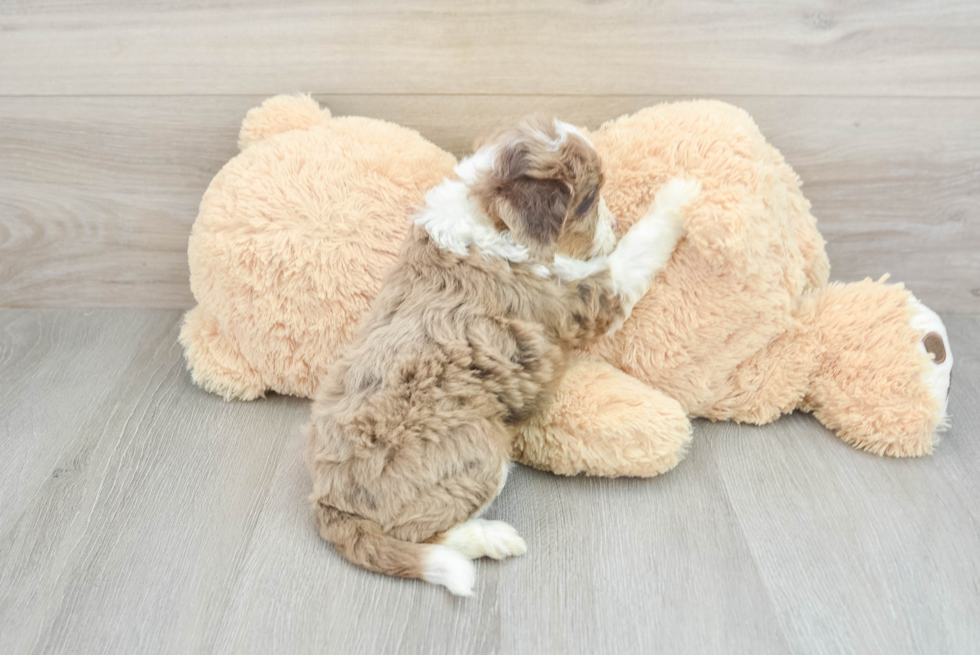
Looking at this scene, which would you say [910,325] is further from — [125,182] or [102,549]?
[125,182]

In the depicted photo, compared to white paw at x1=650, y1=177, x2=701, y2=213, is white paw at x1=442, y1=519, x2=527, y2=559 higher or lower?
white paw at x1=650, y1=177, x2=701, y2=213

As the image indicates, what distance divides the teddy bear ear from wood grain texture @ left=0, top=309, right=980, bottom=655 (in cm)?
80

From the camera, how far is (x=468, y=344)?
152 cm

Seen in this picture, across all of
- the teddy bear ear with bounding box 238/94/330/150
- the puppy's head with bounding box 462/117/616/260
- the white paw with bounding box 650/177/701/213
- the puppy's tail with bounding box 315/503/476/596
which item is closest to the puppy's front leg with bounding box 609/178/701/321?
the white paw with bounding box 650/177/701/213

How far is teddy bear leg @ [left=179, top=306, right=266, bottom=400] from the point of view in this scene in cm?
200

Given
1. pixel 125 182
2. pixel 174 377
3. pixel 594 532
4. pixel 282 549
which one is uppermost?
pixel 125 182

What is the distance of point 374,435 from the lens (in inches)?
56.7

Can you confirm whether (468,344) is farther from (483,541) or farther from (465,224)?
(483,541)

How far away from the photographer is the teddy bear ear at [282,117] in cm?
199

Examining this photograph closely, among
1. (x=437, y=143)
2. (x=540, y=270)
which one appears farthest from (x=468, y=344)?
(x=437, y=143)

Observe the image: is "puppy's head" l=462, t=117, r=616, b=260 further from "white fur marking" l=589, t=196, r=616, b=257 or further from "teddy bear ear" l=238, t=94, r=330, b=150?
"teddy bear ear" l=238, t=94, r=330, b=150

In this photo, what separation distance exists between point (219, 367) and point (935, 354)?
189cm

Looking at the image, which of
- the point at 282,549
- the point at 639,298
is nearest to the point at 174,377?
the point at 282,549

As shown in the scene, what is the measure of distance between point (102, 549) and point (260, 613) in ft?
1.46
